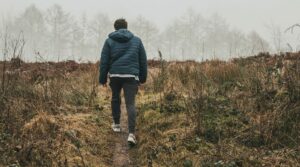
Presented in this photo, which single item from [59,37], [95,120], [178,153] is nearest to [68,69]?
[95,120]

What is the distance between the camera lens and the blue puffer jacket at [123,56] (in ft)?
26.7

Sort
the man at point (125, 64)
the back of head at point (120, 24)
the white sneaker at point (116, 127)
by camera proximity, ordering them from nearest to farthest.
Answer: the man at point (125, 64) → the back of head at point (120, 24) → the white sneaker at point (116, 127)

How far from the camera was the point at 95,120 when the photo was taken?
8812 mm

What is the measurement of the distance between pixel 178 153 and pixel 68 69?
6910mm

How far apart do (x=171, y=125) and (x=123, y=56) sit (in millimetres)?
1411

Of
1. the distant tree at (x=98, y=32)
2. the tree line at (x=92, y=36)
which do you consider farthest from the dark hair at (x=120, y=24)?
the distant tree at (x=98, y=32)

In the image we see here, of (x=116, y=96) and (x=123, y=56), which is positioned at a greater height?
(x=123, y=56)

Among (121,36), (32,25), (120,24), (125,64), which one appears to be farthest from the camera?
(32,25)

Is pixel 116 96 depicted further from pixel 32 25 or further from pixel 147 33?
pixel 32 25

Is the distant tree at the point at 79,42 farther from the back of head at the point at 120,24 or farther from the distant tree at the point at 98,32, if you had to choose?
the back of head at the point at 120,24

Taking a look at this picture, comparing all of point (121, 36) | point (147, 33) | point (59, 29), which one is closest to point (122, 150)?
point (121, 36)

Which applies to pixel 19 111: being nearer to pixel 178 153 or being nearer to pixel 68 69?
pixel 178 153

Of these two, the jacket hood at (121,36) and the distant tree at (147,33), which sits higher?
the distant tree at (147,33)

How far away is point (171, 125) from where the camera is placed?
325 inches
